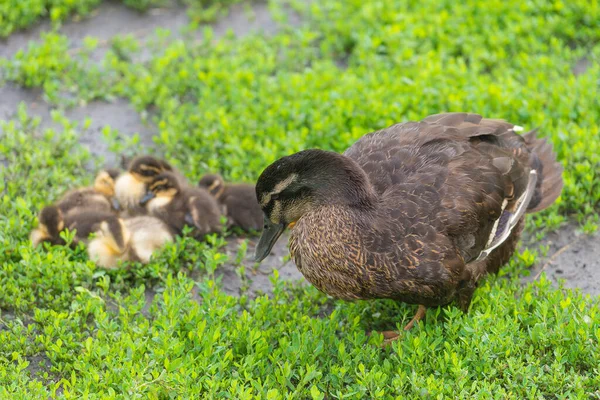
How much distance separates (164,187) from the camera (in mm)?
6652

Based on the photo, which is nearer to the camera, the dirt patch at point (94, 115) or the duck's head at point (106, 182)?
the duck's head at point (106, 182)

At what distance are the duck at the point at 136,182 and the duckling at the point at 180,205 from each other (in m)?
0.06

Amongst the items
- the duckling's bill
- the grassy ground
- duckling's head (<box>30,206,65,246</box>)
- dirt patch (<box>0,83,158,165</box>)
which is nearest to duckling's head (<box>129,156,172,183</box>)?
the duckling's bill

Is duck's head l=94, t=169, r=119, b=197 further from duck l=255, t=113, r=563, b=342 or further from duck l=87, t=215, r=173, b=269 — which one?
duck l=255, t=113, r=563, b=342

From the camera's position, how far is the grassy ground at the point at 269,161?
491 centimetres

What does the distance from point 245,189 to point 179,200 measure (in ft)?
1.85

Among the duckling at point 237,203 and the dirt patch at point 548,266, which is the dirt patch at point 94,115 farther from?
the dirt patch at point 548,266

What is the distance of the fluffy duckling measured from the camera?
620 cm

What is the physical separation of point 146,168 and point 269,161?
1085 mm

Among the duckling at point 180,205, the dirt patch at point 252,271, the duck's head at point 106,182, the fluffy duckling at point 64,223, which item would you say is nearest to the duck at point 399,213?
the dirt patch at point 252,271

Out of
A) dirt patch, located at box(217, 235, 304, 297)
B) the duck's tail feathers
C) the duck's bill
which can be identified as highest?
the duck's tail feathers

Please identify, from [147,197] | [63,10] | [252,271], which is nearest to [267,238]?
[252,271]

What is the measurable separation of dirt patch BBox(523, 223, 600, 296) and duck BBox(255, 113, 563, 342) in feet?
2.39

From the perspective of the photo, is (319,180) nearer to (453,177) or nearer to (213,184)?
(453,177)
